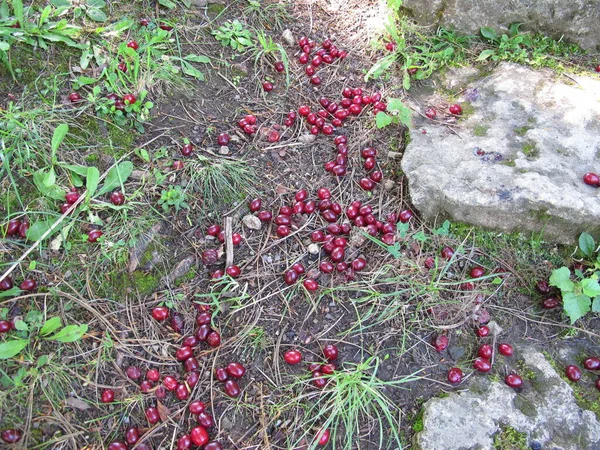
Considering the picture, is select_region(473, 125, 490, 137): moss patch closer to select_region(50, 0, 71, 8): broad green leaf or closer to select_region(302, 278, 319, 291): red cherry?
select_region(302, 278, 319, 291): red cherry

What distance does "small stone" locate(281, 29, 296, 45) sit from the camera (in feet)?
15.4

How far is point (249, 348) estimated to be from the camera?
308 centimetres

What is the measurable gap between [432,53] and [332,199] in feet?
6.43

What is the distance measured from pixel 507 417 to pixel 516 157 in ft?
6.51

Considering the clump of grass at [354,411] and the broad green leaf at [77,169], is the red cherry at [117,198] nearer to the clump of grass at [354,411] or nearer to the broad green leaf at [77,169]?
the broad green leaf at [77,169]

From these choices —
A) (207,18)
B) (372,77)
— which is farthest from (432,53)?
(207,18)

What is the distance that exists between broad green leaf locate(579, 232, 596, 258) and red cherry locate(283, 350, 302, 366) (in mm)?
2195

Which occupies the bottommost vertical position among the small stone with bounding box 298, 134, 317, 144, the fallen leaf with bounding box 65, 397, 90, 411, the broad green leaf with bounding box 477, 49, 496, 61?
the fallen leaf with bounding box 65, 397, 90, 411

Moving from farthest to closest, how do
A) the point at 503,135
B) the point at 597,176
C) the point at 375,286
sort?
the point at 503,135
the point at 597,176
the point at 375,286

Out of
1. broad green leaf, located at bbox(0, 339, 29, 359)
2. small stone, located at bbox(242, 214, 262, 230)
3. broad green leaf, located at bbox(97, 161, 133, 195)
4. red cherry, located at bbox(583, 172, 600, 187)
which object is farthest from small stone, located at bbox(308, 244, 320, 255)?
red cherry, located at bbox(583, 172, 600, 187)

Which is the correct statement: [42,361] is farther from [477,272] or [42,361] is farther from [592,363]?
[592,363]

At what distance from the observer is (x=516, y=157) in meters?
3.77

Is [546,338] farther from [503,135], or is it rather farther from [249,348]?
[249,348]

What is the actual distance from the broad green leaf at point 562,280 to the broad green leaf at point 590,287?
8cm
